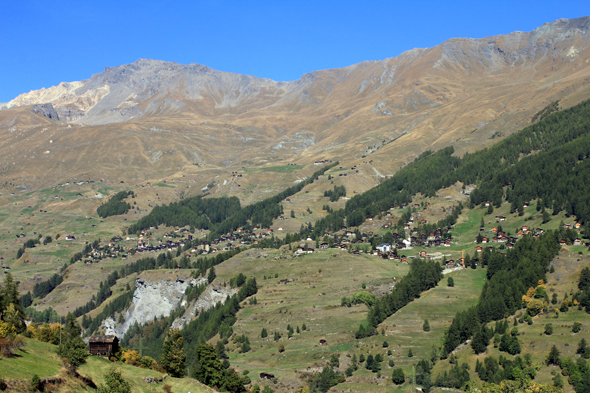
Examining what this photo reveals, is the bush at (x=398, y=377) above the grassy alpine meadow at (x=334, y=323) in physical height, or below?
below

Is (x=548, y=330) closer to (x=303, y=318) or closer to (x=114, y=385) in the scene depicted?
(x=303, y=318)

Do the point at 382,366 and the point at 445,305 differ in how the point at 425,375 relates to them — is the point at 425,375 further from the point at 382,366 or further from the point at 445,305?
the point at 445,305

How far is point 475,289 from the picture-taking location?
174250mm

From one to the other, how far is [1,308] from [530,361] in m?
99.3

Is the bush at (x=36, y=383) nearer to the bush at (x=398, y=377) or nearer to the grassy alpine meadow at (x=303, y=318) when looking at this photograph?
the grassy alpine meadow at (x=303, y=318)

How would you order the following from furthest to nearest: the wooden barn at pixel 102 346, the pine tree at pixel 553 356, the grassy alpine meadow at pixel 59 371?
the pine tree at pixel 553 356, the wooden barn at pixel 102 346, the grassy alpine meadow at pixel 59 371

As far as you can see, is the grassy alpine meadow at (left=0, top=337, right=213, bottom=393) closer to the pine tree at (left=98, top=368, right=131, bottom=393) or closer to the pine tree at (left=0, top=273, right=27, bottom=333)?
A: the pine tree at (left=98, top=368, right=131, bottom=393)

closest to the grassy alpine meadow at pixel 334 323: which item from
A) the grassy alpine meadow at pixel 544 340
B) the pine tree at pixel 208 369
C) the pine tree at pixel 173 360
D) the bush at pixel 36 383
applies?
the grassy alpine meadow at pixel 544 340

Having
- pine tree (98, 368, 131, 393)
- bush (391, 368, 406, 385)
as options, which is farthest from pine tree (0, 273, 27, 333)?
bush (391, 368, 406, 385)

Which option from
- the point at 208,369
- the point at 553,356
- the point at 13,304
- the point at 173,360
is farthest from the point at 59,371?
the point at 553,356

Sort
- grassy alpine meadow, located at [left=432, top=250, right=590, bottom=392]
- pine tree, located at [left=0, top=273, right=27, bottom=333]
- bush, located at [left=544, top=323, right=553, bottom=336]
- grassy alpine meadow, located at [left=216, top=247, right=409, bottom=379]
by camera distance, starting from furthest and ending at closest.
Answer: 1. grassy alpine meadow, located at [left=216, top=247, right=409, bottom=379]
2. bush, located at [left=544, top=323, right=553, bottom=336]
3. grassy alpine meadow, located at [left=432, top=250, right=590, bottom=392]
4. pine tree, located at [left=0, top=273, right=27, bottom=333]

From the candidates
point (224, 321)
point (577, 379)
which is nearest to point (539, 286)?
point (577, 379)

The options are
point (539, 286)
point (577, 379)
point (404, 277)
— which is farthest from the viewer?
point (404, 277)

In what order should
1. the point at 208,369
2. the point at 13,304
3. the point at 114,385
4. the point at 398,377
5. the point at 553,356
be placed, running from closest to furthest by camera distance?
the point at 114,385 → the point at 13,304 → the point at 208,369 → the point at 553,356 → the point at 398,377
